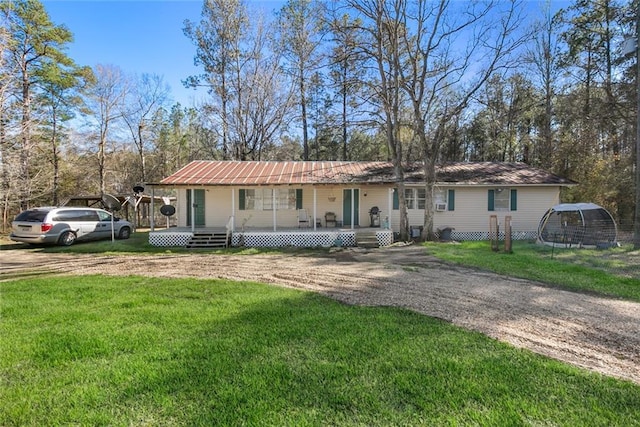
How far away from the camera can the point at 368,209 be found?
1512 centimetres

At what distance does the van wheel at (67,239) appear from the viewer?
12062mm

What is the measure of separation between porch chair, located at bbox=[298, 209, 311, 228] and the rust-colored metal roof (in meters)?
1.64

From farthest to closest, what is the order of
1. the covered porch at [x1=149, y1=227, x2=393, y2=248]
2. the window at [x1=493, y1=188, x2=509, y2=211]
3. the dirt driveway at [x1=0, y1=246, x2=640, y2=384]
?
1. the window at [x1=493, y1=188, x2=509, y2=211]
2. the covered porch at [x1=149, y1=227, x2=393, y2=248]
3. the dirt driveway at [x1=0, y1=246, x2=640, y2=384]

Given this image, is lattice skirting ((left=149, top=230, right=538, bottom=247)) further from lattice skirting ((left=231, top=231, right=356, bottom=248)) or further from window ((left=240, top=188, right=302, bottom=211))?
window ((left=240, top=188, right=302, bottom=211))

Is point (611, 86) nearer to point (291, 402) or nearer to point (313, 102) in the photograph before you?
point (313, 102)

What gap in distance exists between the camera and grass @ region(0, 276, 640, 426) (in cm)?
230

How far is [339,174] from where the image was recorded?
14867 millimetres

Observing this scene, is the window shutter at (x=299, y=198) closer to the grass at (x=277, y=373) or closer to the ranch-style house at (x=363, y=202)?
the ranch-style house at (x=363, y=202)

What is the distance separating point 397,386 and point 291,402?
869 mm

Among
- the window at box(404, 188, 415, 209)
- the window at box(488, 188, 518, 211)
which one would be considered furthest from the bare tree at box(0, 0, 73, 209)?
the window at box(488, 188, 518, 211)

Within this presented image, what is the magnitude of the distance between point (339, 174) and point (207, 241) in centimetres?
642

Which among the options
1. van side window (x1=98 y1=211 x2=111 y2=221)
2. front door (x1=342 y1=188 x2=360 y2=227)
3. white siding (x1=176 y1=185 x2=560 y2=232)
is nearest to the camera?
van side window (x1=98 y1=211 x2=111 y2=221)

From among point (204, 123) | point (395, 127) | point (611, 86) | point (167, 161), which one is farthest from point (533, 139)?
point (167, 161)

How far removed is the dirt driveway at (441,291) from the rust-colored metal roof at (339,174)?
4016 millimetres
